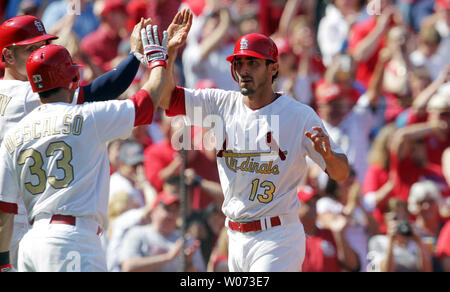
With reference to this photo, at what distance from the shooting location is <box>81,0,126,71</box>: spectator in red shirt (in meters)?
9.74

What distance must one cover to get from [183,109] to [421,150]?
11.0ft

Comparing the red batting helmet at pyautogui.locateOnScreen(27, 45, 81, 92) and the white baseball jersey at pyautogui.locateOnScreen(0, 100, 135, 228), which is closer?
the white baseball jersey at pyautogui.locateOnScreen(0, 100, 135, 228)

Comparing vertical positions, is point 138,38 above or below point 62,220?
above

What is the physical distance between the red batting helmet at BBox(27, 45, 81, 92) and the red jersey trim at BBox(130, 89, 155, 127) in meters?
0.40

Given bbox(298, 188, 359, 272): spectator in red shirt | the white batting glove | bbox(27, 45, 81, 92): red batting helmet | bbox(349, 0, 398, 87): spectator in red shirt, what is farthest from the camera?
bbox(349, 0, 398, 87): spectator in red shirt

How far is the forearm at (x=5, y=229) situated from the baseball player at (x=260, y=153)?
1.33 metres

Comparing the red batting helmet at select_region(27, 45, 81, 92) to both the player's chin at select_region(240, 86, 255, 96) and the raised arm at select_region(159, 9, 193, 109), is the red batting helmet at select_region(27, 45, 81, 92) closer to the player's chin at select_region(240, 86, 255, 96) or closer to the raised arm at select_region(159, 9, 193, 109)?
the raised arm at select_region(159, 9, 193, 109)

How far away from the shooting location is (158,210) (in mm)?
7102

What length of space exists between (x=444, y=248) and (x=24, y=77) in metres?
4.04

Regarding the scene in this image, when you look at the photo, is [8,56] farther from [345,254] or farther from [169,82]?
[345,254]

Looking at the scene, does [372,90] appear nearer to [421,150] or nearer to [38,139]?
[421,150]

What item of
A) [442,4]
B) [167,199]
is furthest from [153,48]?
[442,4]

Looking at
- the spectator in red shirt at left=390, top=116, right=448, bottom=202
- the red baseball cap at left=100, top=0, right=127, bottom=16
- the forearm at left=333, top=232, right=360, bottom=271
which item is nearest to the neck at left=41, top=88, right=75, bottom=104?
the forearm at left=333, top=232, right=360, bottom=271

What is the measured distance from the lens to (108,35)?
32.1ft
